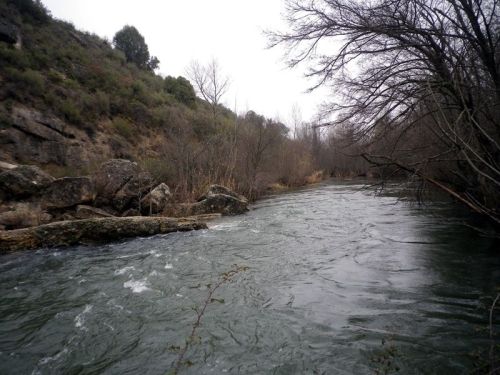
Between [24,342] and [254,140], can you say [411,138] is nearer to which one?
[24,342]

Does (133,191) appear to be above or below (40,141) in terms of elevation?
below

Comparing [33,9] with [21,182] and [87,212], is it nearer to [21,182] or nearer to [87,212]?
[21,182]

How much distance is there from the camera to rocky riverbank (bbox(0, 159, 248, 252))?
28.6 feet

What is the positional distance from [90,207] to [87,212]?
279 mm

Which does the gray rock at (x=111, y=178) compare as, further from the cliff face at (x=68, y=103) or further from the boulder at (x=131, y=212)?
the cliff face at (x=68, y=103)

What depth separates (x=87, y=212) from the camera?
10.5 m

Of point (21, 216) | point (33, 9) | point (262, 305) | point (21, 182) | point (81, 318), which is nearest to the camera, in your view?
point (81, 318)

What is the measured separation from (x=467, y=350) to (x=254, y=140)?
62.2 ft

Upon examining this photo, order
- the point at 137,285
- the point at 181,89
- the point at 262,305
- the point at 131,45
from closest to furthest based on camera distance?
the point at 262,305 → the point at 137,285 → the point at 181,89 → the point at 131,45

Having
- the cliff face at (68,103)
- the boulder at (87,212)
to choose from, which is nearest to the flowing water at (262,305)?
the boulder at (87,212)

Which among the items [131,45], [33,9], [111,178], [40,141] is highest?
[131,45]

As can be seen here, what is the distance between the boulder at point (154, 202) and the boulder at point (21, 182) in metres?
3.13

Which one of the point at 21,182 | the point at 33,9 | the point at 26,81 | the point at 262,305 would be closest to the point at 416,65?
the point at 262,305

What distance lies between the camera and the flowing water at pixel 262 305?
3355 mm
